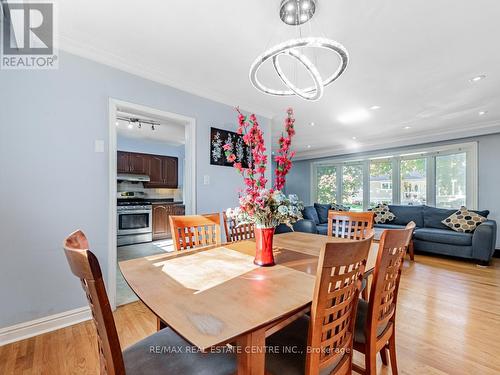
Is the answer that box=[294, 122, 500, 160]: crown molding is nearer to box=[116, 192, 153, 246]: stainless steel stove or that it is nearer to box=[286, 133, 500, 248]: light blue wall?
box=[286, 133, 500, 248]: light blue wall

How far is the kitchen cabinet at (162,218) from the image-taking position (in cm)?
538

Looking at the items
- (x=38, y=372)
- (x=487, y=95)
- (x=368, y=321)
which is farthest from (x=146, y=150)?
(x=487, y=95)

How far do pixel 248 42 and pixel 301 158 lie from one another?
579 cm

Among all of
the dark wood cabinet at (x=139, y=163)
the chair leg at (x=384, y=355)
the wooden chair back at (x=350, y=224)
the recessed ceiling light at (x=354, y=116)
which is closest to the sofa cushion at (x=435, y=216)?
the recessed ceiling light at (x=354, y=116)

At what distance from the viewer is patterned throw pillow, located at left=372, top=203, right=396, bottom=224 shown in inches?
204

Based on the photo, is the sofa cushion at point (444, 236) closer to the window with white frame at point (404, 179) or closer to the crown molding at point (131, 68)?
the window with white frame at point (404, 179)

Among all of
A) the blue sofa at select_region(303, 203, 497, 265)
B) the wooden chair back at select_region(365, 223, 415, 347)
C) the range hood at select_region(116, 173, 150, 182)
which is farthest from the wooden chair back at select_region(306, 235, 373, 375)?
the range hood at select_region(116, 173, 150, 182)

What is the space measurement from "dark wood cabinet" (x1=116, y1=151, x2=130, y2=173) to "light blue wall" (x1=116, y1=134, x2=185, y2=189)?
26 centimetres

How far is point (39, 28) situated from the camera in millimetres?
1831

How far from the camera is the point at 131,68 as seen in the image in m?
2.38

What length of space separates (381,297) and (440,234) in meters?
3.98

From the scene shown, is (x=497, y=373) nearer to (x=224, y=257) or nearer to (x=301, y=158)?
(x=224, y=257)

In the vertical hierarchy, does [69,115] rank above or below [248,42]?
below

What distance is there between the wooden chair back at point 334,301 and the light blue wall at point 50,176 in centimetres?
213
